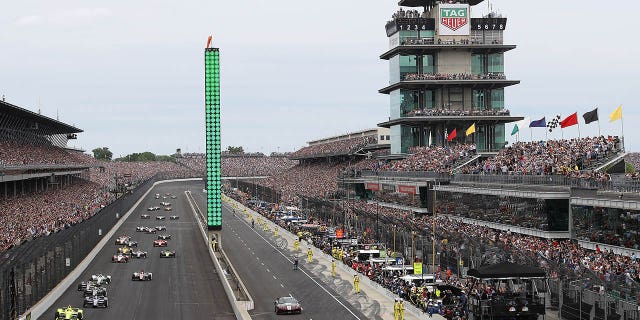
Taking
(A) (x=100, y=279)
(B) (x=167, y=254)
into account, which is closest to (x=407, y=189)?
(B) (x=167, y=254)

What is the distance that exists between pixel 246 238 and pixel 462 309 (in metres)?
57.1

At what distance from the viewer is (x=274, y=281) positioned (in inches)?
2386

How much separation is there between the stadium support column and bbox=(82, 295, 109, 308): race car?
3680 centimetres

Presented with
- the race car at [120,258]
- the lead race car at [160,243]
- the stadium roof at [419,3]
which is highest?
the stadium roof at [419,3]

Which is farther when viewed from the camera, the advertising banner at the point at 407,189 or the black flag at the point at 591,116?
the advertising banner at the point at 407,189

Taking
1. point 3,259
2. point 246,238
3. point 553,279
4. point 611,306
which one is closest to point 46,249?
point 3,259

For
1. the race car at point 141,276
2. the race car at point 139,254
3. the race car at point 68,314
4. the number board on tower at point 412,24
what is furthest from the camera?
the number board on tower at point 412,24

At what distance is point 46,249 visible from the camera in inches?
2019

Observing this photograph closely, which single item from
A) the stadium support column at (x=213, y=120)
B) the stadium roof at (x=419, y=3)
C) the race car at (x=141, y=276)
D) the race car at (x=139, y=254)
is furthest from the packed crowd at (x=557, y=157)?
the stadium roof at (x=419, y=3)

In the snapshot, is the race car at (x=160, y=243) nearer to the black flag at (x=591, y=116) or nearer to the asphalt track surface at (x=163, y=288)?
the asphalt track surface at (x=163, y=288)

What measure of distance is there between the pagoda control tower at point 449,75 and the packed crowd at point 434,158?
19.1 feet

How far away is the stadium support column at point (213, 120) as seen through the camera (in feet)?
287

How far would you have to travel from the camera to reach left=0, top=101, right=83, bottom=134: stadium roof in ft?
314

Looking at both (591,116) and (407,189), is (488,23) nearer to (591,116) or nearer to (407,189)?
(407,189)
